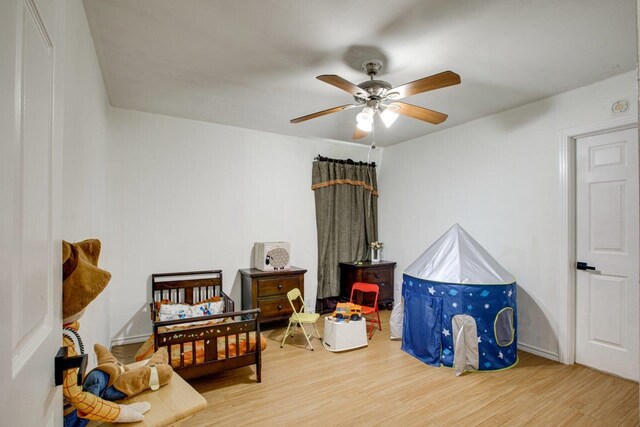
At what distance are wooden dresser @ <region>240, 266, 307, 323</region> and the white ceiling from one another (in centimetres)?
194

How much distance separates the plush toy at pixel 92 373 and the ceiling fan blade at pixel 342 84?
1.52 meters

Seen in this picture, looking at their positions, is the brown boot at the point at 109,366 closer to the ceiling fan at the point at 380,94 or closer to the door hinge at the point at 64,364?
the door hinge at the point at 64,364

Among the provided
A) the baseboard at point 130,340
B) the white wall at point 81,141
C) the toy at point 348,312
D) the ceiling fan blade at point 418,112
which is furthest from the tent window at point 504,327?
the baseboard at point 130,340

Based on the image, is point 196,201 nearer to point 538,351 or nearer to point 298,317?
point 298,317

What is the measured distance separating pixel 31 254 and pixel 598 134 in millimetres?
3907

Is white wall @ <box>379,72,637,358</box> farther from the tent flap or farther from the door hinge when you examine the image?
the door hinge

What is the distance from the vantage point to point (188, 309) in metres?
3.30

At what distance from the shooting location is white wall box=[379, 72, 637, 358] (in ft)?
10.1

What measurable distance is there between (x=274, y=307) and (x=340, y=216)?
1.70 meters

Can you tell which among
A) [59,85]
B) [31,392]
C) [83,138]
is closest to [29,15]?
[59,85]

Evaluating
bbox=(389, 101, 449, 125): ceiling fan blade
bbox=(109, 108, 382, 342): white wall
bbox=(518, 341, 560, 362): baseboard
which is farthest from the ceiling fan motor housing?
bbox=(518, 341, 560, 362): baseboard

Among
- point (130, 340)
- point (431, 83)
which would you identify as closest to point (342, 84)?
point (431, 83)

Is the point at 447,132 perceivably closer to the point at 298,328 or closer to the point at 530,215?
the point at 530,215

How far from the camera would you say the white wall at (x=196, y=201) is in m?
3.48
